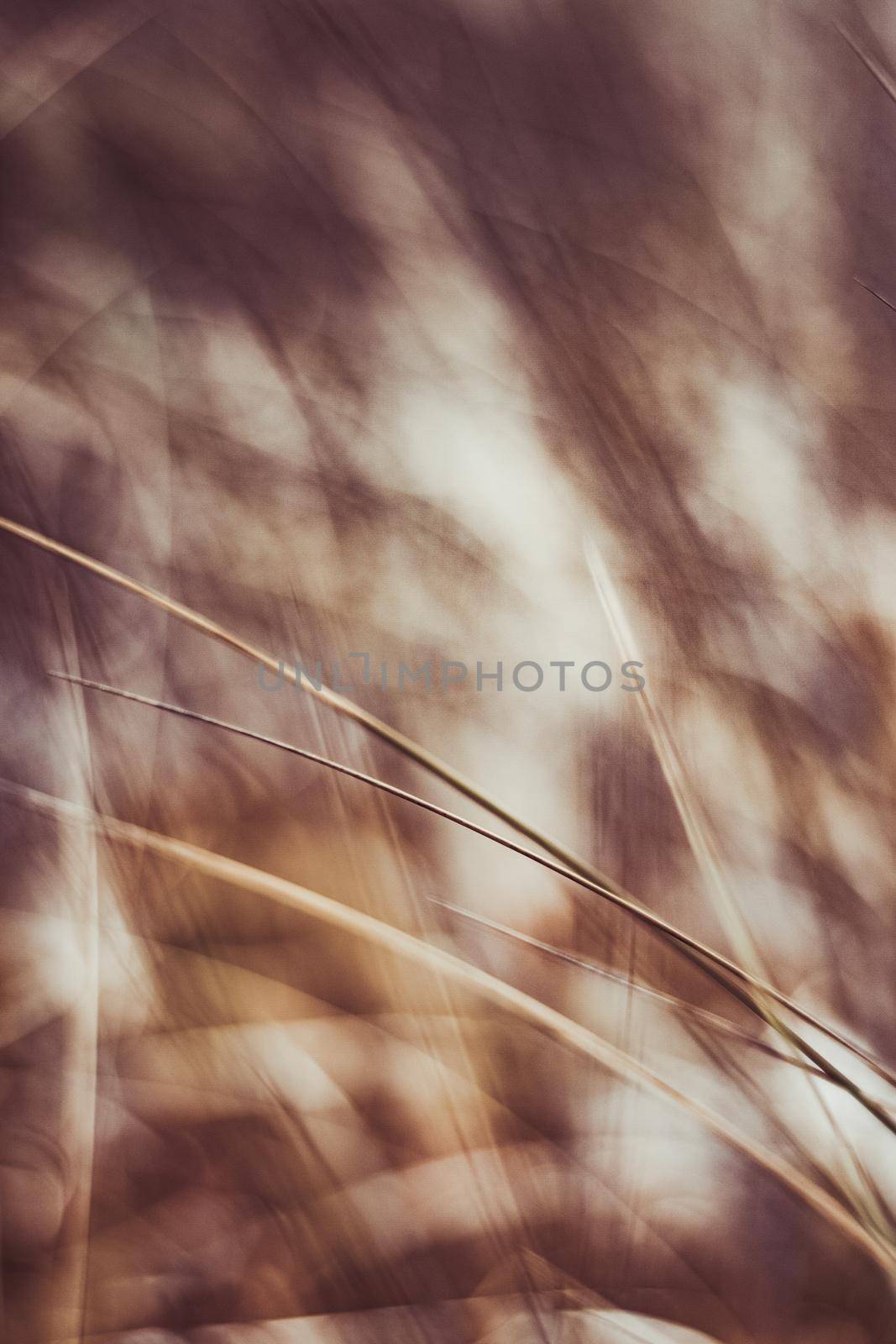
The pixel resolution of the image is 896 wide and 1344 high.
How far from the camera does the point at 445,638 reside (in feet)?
1.10

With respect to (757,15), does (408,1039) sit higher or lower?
lower

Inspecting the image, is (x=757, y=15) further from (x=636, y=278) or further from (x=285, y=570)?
(x=285, y=570)

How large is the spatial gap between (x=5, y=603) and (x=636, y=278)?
31cm

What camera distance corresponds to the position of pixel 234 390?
334mm

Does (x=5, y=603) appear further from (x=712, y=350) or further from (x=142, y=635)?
(x=712, y=350)

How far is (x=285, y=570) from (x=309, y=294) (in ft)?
0.40

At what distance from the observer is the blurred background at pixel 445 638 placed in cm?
32

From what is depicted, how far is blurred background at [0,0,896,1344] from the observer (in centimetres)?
32

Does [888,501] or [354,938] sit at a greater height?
[888,501]

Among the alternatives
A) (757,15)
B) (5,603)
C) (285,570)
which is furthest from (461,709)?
(757,15)

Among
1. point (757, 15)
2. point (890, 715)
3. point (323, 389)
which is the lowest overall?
point (890, 715)

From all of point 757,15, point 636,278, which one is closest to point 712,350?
point 636,278

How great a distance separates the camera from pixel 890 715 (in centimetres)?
→ 34

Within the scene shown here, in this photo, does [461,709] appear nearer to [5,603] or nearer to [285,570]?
[285,570]
